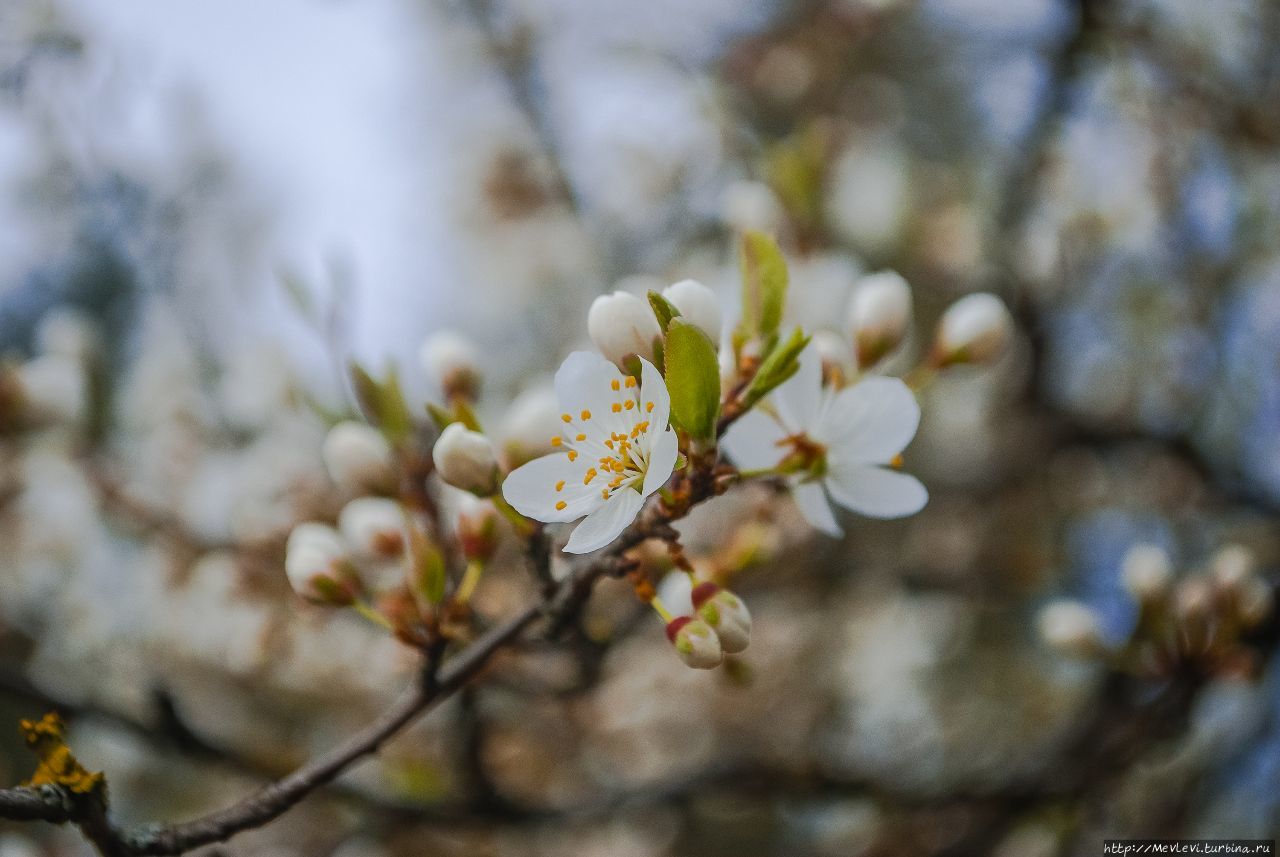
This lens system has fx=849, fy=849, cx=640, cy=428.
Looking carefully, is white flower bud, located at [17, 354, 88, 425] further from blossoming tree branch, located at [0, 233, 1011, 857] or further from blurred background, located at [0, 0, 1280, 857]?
blossoming tree branch, located at [0, 233, 1011, 857]

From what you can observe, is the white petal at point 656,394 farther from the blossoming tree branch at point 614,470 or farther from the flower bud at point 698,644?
the flower bud at point 698,644

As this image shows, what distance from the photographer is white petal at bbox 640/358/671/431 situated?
0.59 meters

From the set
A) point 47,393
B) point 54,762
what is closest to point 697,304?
point 54,762

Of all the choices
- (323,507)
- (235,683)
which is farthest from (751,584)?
(235,683)

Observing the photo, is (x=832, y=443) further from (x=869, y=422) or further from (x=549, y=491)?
(x=549, y=491)

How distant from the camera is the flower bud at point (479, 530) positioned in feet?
2.55

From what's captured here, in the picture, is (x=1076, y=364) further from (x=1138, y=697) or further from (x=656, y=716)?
(x=656, y=716)

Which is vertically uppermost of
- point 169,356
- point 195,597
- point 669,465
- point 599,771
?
point 169,356

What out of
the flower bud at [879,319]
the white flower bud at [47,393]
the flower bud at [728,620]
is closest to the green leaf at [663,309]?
the flower bud at [728,620]

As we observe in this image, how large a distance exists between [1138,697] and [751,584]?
0.68m

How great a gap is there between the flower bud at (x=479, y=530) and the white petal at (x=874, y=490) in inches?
12.0

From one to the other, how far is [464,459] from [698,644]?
Answer: 23 centimetres

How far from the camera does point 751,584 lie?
5.50 ft

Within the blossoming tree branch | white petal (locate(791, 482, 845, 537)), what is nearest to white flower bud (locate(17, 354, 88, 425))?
the blossoming tree branch
